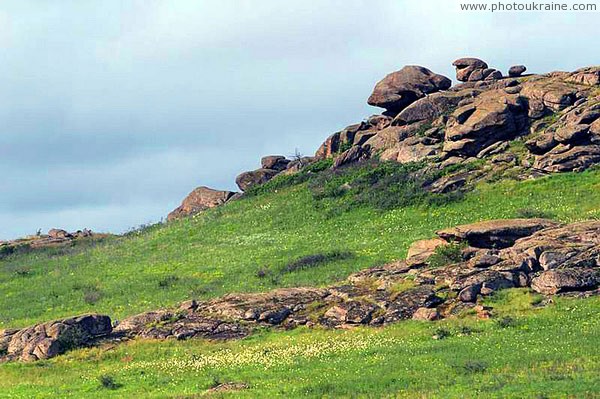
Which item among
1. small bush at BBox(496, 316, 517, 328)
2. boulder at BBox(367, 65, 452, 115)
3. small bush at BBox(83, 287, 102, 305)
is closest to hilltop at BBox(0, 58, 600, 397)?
small bush at BBox(496, 316, 517, 328)

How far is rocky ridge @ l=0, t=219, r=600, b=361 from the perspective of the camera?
47719 millimetres

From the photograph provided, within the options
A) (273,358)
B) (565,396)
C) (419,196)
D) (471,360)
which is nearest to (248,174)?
(419,196)

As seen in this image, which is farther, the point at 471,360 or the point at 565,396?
the point at 471,360

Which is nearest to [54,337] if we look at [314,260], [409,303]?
[409,303]

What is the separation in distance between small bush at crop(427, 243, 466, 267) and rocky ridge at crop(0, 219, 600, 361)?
54mm

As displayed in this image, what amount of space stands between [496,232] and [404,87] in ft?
158

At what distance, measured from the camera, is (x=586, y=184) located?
237 feet

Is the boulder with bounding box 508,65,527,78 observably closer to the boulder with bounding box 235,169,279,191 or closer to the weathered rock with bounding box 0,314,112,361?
the boulder with bounding box 235,169,279,191

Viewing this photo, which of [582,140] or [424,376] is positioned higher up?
[582,140]

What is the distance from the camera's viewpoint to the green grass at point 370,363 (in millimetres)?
33750

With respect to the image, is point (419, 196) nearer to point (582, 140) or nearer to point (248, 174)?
point (582, 140)

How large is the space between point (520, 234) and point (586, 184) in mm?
20964

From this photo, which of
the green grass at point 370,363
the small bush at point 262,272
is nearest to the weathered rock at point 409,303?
the green grass at point 370,363

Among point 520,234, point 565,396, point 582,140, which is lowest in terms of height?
point 565,396
